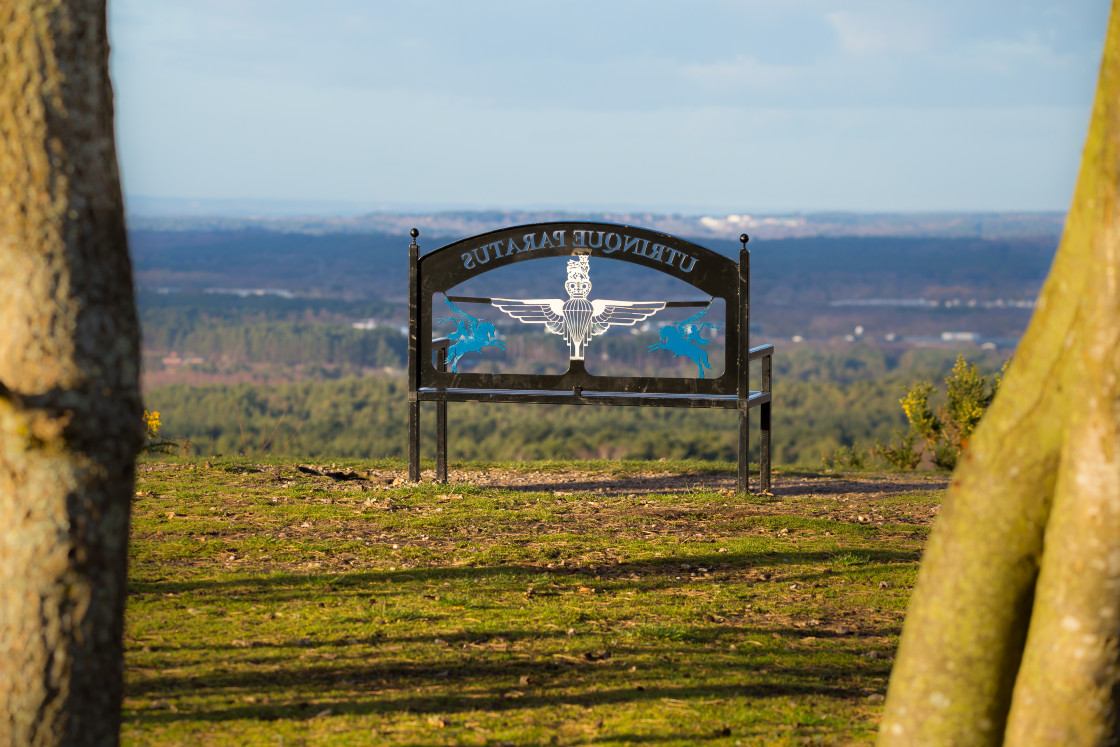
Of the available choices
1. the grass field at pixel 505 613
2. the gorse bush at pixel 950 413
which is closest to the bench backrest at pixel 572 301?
the grass field at pixel 505 613

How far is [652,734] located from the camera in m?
3.62

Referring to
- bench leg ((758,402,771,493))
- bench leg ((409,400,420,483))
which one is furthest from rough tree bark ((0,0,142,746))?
bench leg ((758,402,771,493))

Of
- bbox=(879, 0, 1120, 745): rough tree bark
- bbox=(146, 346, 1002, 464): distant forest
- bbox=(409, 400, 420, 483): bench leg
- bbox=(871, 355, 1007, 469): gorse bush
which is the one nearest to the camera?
bbox=(879, 0, 1120, 745): rough tree bark

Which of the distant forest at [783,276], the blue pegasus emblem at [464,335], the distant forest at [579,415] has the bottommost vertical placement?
the distant forest at [579,415]

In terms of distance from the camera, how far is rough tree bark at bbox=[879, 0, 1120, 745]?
2.54 m

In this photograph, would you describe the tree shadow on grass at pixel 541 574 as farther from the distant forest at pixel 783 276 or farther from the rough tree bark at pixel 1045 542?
the distant forest at pixel 783 276

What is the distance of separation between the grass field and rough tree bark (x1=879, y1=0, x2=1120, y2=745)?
0.96m

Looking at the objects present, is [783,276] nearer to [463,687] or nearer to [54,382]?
[463,687]

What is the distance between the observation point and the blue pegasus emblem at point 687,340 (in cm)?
821

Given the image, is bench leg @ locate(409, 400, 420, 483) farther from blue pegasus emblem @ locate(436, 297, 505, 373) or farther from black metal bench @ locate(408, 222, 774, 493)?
blue pegasus emblem @ locate(436, 297, 505, 373)

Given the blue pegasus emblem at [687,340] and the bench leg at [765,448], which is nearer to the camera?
the blue pegasus emblem at [687,340]

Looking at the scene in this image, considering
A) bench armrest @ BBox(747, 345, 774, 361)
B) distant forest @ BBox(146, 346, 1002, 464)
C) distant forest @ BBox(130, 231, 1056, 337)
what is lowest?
distant forest @ BBox(146, 346, 1002, 464)

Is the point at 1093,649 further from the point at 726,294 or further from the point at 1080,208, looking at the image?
the point at 726,294

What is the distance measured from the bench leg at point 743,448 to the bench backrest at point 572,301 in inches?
8.6
